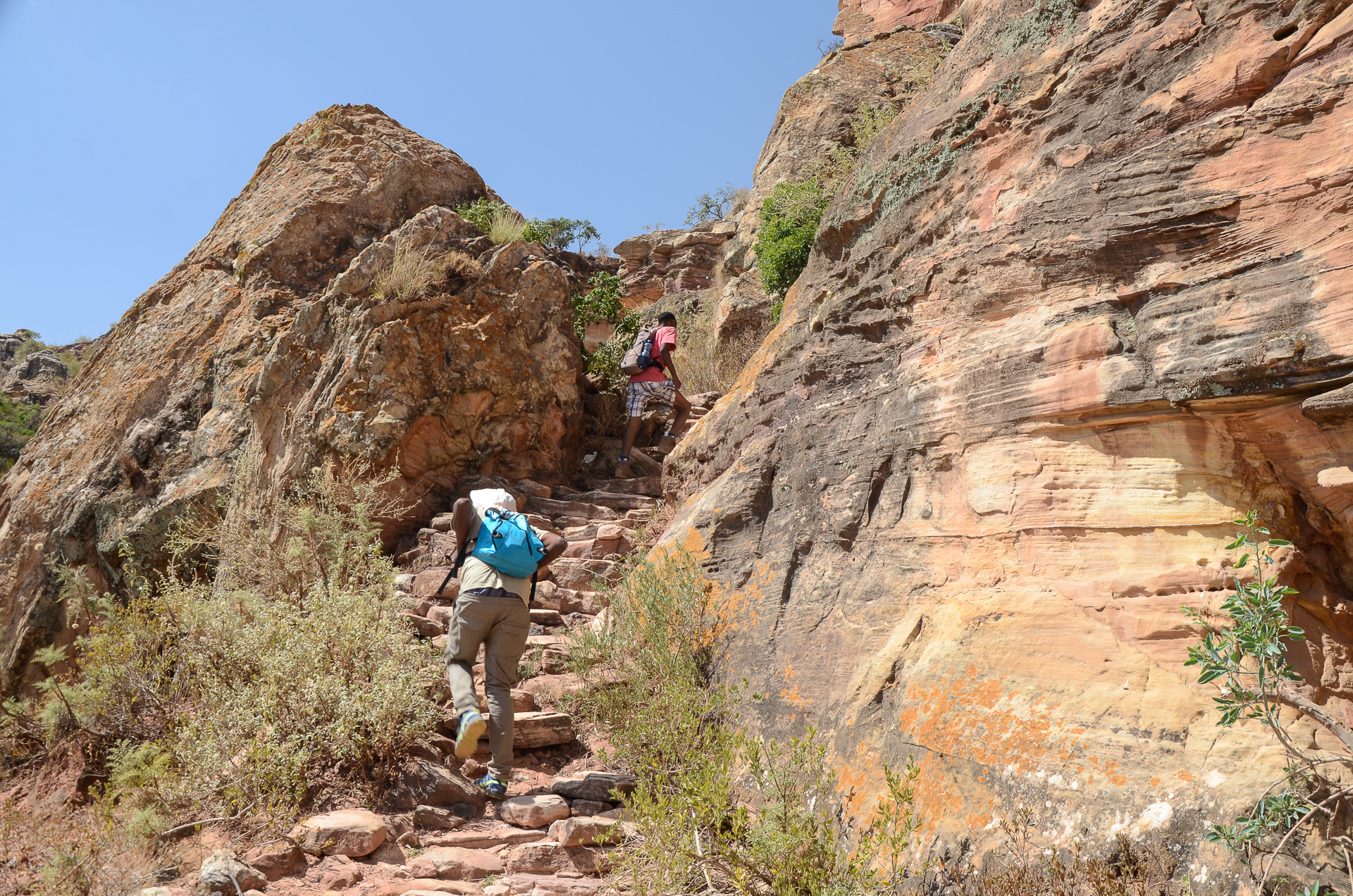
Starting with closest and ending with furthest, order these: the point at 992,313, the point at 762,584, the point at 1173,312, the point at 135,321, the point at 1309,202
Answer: the point at 1309,202
the point at 1173,312
the point at 992,313
the point at 762,584
the point at 135,321

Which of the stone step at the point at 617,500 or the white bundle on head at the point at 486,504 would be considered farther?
the stone step at the point at 617,500

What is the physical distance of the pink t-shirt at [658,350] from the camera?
9.59 meters

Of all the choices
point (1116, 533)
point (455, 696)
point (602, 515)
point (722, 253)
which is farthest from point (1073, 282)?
point (722, 253)

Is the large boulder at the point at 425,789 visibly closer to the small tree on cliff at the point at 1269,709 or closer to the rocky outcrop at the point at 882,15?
the small tree on cliff at the point at 1269,709

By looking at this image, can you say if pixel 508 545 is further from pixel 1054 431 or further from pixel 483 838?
pixel 1054 431

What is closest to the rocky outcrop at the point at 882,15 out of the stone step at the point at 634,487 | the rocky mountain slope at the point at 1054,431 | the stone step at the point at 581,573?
the stone step at the point at 634,487

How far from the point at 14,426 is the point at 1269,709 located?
977 inches

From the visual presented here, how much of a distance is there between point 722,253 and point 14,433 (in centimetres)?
1746

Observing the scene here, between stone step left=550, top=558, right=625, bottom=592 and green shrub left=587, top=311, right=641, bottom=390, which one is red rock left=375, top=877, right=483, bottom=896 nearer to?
stone step left=550, top=558, right=625, bottom=592

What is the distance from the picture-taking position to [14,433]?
1927 cm

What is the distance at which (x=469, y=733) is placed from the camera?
4410mm

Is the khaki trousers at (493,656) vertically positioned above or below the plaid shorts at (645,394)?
below

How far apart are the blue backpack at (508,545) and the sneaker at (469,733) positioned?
83cm

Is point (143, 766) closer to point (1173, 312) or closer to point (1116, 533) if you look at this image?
point (1116, 533)
